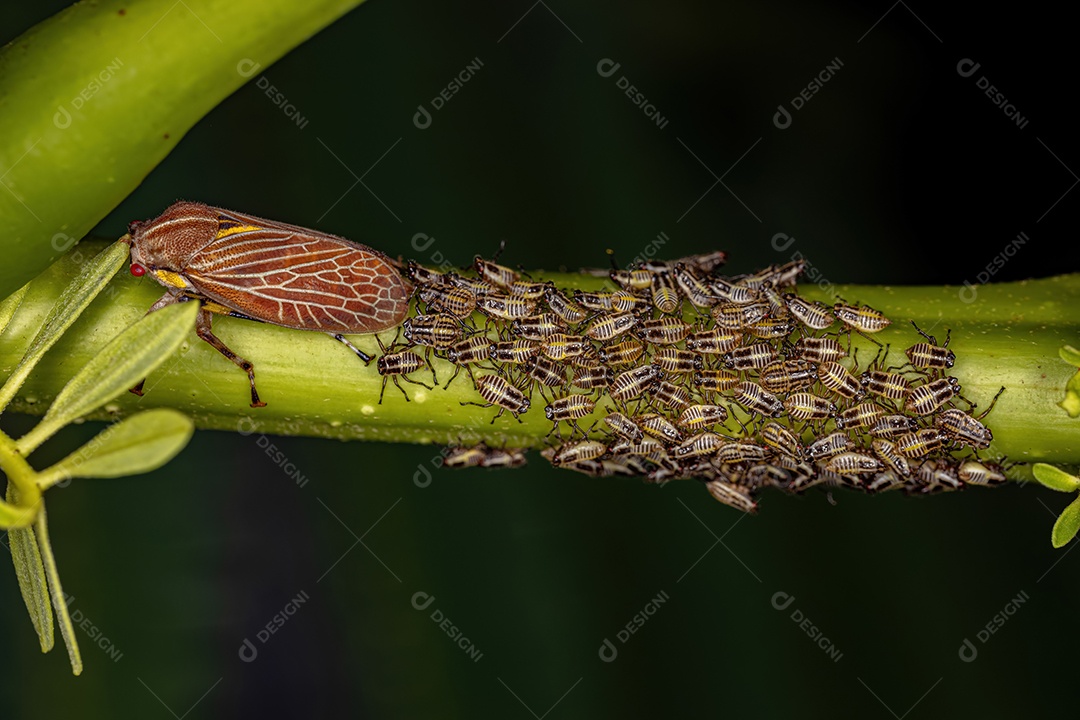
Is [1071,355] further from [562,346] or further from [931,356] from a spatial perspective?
[562,346]

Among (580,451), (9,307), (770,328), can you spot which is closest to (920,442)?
(770,328)

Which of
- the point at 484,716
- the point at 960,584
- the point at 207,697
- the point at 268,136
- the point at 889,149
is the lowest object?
the point at 960,584

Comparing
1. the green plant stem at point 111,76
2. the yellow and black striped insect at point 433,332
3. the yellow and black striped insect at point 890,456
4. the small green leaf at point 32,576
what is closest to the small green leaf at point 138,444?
the small green leaf at point 32,576

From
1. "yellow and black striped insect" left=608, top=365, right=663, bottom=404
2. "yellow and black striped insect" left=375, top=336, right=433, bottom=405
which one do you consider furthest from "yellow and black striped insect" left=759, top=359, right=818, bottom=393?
"yellow and black striped insect" left=375, top=336, right=433, bottom=405

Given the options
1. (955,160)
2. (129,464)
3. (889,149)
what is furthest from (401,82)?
(129,464)

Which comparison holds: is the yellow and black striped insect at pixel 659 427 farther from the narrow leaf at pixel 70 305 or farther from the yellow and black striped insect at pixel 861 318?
the narrow leaf at pixel 70 305

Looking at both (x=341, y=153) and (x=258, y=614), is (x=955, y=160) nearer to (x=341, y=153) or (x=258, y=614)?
(x=341, y=153)
